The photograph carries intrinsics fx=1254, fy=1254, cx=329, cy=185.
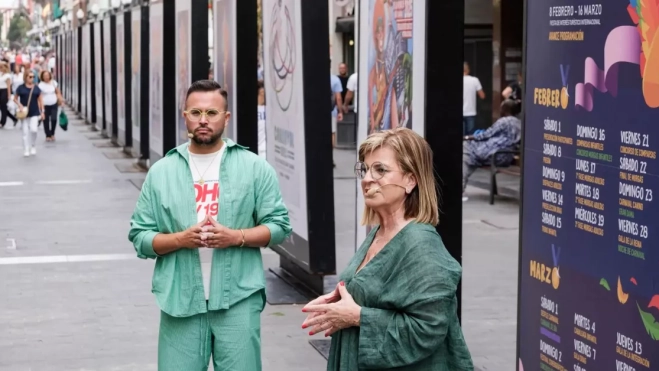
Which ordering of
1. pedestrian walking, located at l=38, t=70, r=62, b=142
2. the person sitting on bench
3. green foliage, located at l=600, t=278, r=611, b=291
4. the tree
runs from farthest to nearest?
the tree
pedestrian walking, located at l=38, t=70, r=62, b=142
the person sitting on bench
green foliage, located at l=600, t=278, r=611, b=291

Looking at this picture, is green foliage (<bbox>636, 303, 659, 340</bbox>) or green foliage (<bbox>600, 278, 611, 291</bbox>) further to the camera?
green foliage (<bbox>600, 278, 611, 291</bbox>)

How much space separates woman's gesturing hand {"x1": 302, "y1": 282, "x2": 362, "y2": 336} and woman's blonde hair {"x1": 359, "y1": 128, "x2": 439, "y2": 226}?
290 mm

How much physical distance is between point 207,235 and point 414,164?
4.99 feet

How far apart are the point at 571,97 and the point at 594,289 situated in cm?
70

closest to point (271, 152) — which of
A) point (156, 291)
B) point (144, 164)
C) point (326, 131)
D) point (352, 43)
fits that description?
point (326, 131)

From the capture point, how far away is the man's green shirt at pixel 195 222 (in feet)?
16.1

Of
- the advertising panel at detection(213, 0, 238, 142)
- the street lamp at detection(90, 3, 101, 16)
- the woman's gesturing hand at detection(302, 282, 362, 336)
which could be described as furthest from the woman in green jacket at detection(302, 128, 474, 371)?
the street lamp at detection(90, 3, 101, 16)

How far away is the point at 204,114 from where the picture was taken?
491 centimetres

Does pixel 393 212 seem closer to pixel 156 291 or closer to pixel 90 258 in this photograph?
pixel 156 291

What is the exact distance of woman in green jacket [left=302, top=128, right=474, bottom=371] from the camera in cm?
333

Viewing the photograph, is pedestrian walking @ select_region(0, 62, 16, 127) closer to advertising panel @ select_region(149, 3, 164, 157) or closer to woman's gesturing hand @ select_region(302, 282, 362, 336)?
advertising panel @ select_region(149, 3, 164, 157)

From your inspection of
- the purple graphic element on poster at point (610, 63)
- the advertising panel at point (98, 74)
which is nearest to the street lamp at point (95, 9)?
the advertising panel at point (98, 74)

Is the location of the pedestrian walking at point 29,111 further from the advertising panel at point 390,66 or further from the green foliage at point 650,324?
the green foliage at point 650,324

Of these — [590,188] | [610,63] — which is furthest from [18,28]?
[610,63]
